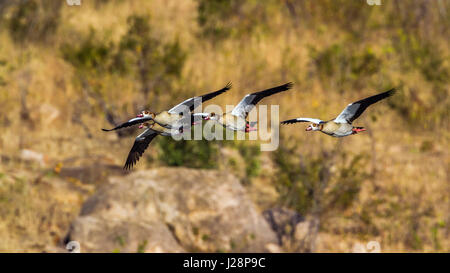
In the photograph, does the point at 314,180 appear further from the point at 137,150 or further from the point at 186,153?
the point at 137,150

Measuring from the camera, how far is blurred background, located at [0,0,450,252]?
16.2 metres

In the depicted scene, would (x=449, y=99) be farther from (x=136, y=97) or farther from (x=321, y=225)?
(x=136, y=97)

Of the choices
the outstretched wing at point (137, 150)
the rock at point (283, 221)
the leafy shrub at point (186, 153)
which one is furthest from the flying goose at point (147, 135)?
the leafy shrub at point (186, 153)

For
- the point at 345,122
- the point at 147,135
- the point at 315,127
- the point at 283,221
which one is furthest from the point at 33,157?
the point at 345,122

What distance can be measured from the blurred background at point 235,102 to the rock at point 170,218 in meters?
0.04

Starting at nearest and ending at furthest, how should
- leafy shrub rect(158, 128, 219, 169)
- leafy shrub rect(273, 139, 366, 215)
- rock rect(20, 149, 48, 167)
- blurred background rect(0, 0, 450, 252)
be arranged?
blurred background rect(0, 0, 450, 252), leafy shrub rect(273, 139, 366, 215), leafy shrub rect(158, 128, 219, 169), rock rect(20, 149, 48, 167)

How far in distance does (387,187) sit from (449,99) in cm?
331

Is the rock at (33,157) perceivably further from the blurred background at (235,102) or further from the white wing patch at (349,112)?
the white wing patch at (349,112)

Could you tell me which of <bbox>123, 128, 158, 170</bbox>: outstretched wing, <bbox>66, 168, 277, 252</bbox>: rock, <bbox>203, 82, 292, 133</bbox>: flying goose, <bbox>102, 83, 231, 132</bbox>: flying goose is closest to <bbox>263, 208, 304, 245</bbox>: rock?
<bbox>66, 168, 277, 252</bbox>: rock

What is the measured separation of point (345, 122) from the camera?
6.79 metres

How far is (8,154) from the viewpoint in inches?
760

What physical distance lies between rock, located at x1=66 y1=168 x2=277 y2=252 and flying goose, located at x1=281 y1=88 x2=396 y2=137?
25.2 ft

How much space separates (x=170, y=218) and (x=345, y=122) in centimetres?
845

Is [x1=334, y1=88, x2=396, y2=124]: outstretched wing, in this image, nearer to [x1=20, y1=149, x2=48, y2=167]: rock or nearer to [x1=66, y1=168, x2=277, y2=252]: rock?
[x1=66, y1=168, x2=277, y2=252]: rock
